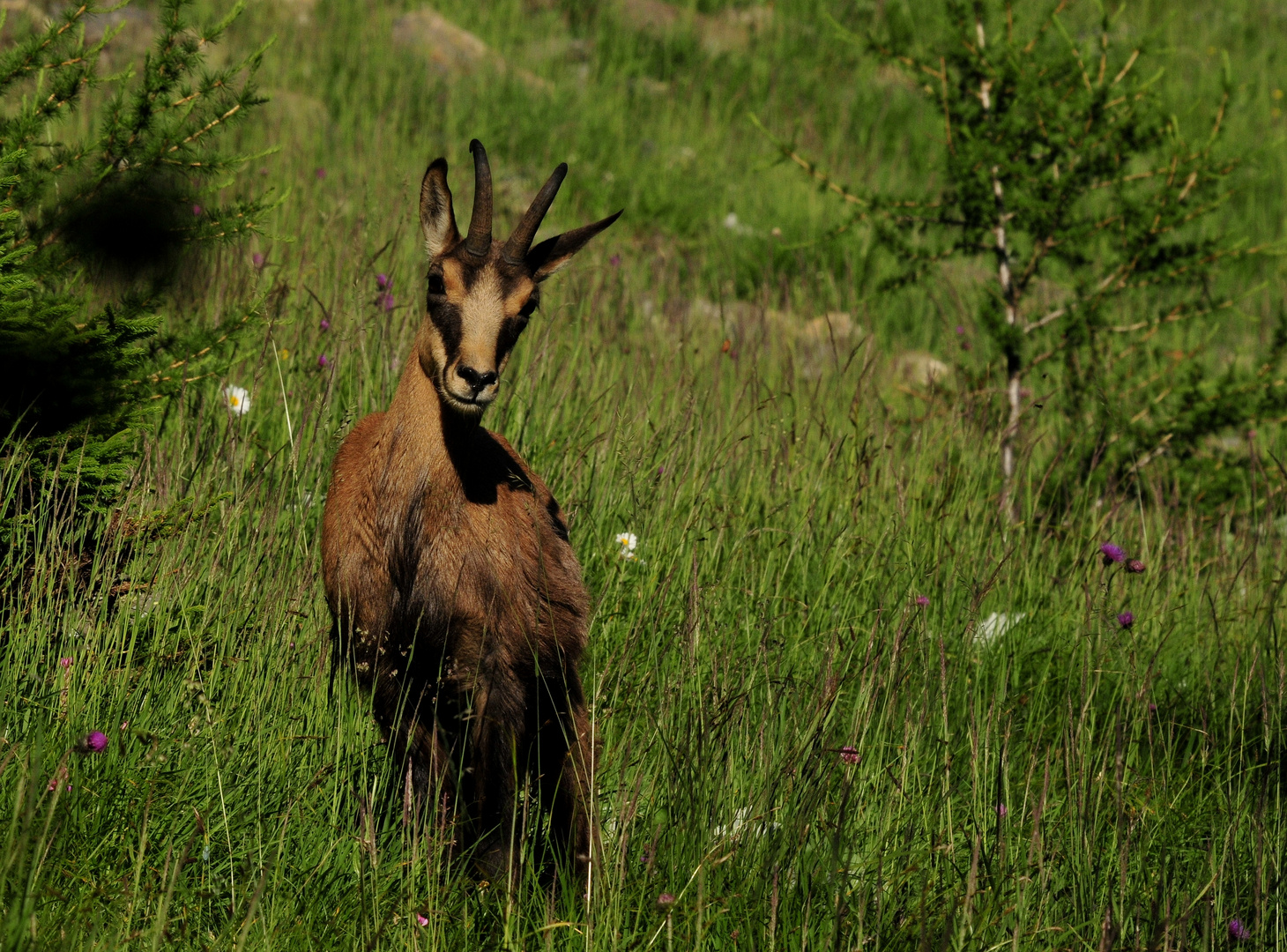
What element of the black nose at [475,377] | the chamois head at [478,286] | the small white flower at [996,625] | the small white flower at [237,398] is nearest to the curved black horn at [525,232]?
the chamois head at [478,286]

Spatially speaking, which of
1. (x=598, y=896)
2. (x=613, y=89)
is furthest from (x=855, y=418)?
(x=613, y=89)

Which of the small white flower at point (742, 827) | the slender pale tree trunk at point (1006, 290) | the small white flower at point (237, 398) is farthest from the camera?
the slender pale tree trunk at point (1006, 290)

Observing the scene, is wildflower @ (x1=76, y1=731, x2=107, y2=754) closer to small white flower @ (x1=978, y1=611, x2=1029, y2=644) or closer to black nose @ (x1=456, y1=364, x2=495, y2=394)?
black nose @ (x1=456, y1=364, x2=495, y2=394)

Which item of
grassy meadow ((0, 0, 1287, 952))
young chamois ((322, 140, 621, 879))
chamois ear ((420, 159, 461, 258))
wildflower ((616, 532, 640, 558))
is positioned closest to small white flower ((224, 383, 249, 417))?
grassy meadow ((0, 0, 1287, 952))

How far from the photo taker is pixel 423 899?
2.78m

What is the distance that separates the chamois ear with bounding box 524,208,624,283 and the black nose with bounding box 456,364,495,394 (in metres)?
0.47

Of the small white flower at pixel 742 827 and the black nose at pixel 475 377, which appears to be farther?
the black nose at pixel 475 377

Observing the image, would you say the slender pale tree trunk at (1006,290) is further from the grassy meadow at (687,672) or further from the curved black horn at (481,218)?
the curved black horn at (481,218)

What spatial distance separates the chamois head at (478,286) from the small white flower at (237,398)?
3.90 ft

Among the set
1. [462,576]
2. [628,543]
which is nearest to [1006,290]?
[628,543]

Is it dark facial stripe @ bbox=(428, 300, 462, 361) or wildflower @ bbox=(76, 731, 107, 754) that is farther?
dark facial stripe @ bbox=(428, 300, 462, 361)

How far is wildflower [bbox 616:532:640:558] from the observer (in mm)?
4227

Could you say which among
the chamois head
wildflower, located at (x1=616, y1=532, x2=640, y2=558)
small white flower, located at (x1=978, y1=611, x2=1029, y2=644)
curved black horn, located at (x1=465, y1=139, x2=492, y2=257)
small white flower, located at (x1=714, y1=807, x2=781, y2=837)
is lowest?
small white flower, located at (x1=978, y1=611, x2=1029, y2=644)

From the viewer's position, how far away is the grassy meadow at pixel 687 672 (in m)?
2.62
